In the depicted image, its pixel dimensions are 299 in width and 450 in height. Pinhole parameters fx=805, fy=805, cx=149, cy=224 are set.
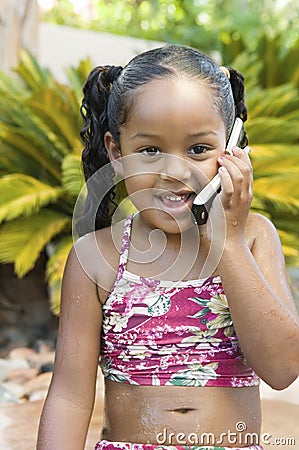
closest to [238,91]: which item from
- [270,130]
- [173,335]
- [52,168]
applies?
[173,335]

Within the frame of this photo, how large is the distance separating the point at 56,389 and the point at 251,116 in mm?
4499

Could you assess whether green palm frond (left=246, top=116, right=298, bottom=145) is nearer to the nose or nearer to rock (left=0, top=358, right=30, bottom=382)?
rock (left=0, top=358, right=30, bottom=382)

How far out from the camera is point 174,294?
2227mm

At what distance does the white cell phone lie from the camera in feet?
6.65

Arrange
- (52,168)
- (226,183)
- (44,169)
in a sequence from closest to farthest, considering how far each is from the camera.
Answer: (226,183) → (52,168) → (44,169)

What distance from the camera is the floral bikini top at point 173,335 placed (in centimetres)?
219

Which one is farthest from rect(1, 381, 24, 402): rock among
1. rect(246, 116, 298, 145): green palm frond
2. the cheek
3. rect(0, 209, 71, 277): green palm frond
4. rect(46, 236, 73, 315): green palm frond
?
rect(246, 116, 298, 145): green palm frond

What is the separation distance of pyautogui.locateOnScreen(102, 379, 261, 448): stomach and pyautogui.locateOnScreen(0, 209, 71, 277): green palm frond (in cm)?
286

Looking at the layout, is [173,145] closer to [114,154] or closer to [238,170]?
[238,170]

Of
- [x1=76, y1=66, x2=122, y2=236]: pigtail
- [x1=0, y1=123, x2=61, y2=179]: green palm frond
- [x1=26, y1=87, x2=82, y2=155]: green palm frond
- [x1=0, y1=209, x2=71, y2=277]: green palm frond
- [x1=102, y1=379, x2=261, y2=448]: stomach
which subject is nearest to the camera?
[x1=102, y1=379, x2=261, y2=448]: stomach

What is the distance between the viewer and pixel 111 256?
2305 millimetres

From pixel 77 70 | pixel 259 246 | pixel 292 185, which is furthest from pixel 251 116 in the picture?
pixel 259 246

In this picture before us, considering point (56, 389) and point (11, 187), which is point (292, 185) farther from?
point (56, 389)

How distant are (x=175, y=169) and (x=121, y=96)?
309 millimetres
